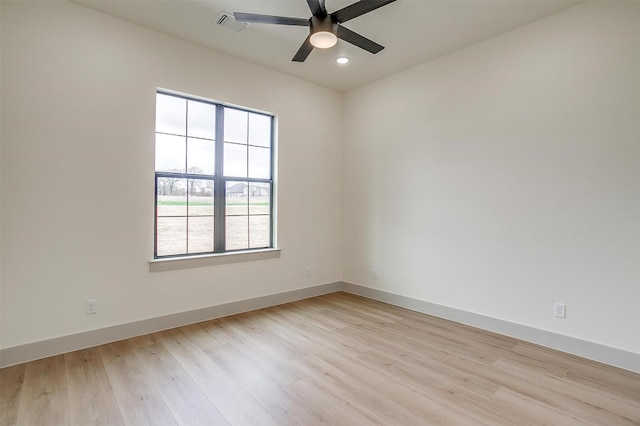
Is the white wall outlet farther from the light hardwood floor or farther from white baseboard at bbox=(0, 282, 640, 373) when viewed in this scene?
the light hardwood floor

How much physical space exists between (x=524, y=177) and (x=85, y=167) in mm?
4211

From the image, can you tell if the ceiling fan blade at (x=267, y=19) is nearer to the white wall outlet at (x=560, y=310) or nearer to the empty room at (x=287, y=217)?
the empty room at (x=287, y=217)

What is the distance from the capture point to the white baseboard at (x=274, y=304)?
103 inches

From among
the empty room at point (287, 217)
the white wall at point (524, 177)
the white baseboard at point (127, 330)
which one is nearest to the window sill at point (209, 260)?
the empty room at point (287, 217)

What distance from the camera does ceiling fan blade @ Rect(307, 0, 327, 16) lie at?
2387 mm

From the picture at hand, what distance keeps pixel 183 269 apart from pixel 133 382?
135 centimetres

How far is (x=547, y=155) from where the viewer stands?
3.04m

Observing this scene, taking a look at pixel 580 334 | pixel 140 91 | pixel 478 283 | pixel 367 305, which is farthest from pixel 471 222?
pixel 140 91

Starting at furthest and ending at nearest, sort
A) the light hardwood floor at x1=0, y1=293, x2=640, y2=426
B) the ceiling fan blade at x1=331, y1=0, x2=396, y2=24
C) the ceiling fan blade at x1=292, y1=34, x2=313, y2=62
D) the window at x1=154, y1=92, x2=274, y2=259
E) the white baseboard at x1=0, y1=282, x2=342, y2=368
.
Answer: the window at x1=154, y1=92, x2=274, y2=259, the ceiling fan blade at x1=292, y1=34, x2=313, y2=62, the white baseboard at x1=0, y1=282, x2=342, y2=368, the ceiling fan blade at x1=331, y1=0, x2=396, y2=24, the light hardwood floor at x1=0, y1=293, x2=640, y2=426

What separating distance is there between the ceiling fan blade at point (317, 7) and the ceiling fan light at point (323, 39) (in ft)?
0.44

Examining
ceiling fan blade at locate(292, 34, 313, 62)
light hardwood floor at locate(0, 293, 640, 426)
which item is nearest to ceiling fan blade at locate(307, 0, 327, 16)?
ceiling fan blade at locate(292, 34, 313, 62)

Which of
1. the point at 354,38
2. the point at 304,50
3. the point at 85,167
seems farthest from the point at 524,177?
the point at 85,167

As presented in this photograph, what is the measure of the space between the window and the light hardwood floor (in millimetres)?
1114

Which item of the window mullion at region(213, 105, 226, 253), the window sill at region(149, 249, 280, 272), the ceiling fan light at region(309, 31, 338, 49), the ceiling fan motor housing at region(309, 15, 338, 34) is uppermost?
the ceiling fan motor housing at region(309, 15, 338, 34)
